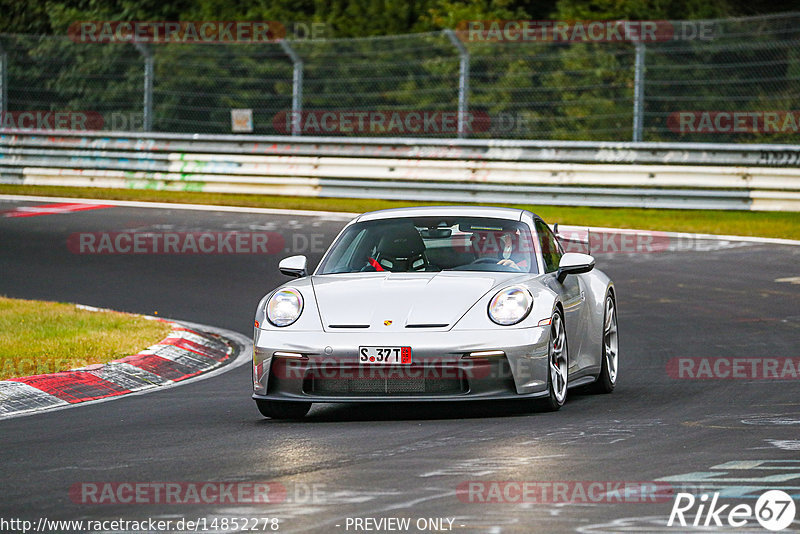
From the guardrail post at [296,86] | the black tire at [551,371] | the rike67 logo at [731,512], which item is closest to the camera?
the rike67 logo at [731,512]

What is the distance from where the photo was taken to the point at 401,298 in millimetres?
8102

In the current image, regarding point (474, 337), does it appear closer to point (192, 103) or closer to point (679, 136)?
point (679, 136)

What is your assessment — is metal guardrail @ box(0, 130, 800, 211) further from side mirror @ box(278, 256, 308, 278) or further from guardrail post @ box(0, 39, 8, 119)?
side mirror @ box(278, 256, 308, 278)

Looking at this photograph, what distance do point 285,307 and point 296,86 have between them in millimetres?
15734

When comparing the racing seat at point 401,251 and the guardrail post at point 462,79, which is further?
the guardrail post at point 462,79

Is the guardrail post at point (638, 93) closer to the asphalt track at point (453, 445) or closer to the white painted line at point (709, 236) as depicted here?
the white painted line at point (709, 236)

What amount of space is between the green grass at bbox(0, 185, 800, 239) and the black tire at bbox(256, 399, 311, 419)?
11332 mm

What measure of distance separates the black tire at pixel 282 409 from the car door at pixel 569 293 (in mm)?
1639

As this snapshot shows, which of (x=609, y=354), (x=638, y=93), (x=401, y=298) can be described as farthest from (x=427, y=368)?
(x=638, y=93)

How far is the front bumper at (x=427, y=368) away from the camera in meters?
7.77

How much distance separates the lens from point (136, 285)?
601 inches

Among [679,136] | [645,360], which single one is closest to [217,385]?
[645,360]

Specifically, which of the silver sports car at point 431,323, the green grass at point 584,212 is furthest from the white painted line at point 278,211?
the silver sports car at point 431,323

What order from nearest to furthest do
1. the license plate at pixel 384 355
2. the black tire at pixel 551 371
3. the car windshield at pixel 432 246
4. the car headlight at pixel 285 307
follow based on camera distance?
1. the license plate at pixel 384 355
2. the black tire at pixel 551 371
3. the car headlight at pixel 285 307
4. the car windshield at pixel 432 246
